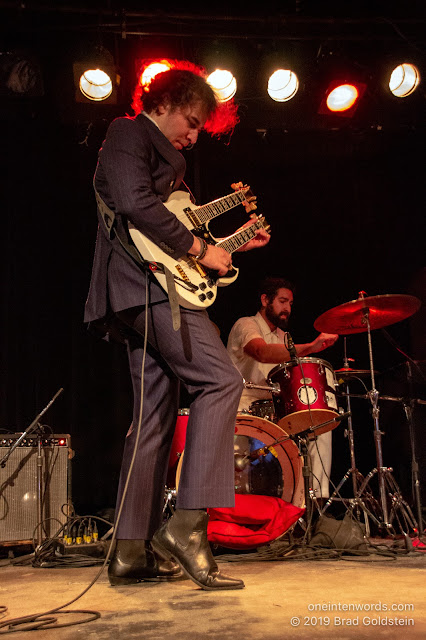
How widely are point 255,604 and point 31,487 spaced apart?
8.98ft

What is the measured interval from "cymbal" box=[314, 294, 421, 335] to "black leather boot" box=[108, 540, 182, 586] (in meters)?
2.33

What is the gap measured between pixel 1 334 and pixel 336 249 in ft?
11.7

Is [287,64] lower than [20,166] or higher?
higher

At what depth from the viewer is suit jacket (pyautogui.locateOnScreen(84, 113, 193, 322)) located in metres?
2.22

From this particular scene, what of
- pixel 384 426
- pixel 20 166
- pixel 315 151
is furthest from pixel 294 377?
pixel 20 166

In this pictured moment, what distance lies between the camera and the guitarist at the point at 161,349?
215 cm

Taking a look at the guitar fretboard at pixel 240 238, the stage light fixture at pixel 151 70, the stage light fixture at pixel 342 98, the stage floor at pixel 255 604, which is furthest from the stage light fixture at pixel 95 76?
the stage floor at pixel 255 604

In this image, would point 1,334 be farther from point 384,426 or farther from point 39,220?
point 384,426

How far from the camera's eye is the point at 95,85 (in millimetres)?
5078

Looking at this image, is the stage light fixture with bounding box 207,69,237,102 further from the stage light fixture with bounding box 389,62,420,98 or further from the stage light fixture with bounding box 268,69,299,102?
the stage light fixture with bounding box 389,62,420,98

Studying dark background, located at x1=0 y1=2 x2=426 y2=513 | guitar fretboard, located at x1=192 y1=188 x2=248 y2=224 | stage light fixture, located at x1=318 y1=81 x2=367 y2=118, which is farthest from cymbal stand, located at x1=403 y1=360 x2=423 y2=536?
guitar fretboard, located at x1=192 y1=188 x2=248 y2=224

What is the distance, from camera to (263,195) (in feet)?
20.9

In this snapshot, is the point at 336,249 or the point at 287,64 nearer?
the point at 287,64

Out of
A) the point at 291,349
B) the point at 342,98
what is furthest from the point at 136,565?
the point at 342,98
